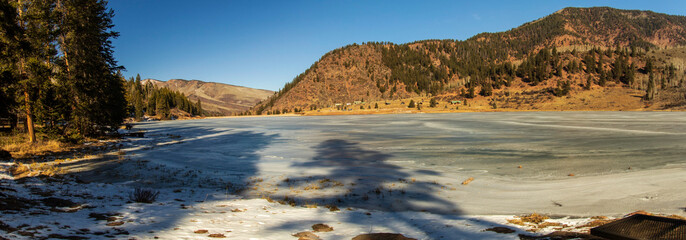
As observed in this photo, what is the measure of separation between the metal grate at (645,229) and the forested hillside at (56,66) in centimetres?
2523

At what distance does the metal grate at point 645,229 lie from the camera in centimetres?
323

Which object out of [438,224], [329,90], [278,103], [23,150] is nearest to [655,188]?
[438,224]

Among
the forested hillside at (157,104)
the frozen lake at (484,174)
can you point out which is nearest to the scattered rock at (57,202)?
the frozen lake at (484,174)

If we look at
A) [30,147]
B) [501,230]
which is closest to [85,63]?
[30,147]

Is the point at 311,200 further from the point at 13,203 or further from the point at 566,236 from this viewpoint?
the point at 566,236

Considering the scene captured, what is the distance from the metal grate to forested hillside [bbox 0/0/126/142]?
25.2 metres

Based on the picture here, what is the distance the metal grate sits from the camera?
323 centimetres

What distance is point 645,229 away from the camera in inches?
137

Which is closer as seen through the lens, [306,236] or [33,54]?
[306,236]

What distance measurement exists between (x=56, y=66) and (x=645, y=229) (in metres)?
28.5

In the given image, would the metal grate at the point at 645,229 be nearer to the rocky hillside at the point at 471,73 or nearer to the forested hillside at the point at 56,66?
the forested hillside at the point at 56,66

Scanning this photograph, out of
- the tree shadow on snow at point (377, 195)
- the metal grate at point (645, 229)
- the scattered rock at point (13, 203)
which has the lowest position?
the tree shadow on snow at point (377, 195)

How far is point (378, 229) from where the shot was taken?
18.4ft

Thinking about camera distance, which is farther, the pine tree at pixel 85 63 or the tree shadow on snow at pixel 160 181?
the pine tree at pixel 85 63
